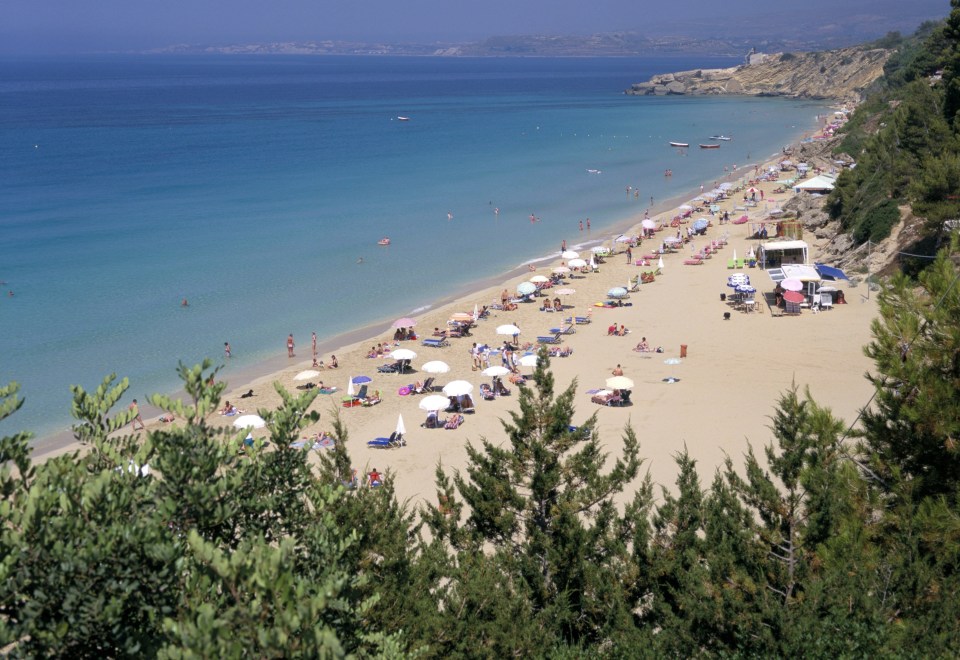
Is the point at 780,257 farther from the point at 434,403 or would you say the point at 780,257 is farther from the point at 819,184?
the point at 434,403

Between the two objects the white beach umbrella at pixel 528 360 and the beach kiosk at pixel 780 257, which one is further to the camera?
the beach kiosk at pixel 780 257

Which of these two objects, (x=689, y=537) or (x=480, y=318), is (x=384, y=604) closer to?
(x=689, y=537)

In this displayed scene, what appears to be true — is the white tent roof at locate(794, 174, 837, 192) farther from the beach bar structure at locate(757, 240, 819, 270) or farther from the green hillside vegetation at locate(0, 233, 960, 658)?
the green hillside vegetation at locate(0, 233, 960, 658)

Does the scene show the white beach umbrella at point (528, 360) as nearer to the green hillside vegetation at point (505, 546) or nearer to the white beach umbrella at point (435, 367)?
the white beach umbrella at point (435, 367)

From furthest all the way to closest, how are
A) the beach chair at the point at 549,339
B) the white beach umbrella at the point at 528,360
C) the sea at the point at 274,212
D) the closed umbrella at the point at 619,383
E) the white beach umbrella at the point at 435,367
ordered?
the sea at the point at 274,212, the beach chair at the point at 549,339, the white beach umbrella at the point at 435,367, the white beach umbrella at the point at 528,360, the closed umbrella at the point at 619,383

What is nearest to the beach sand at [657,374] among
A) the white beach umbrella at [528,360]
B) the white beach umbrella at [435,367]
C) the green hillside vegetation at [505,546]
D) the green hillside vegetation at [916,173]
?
the white beach umbrella at [435,367]

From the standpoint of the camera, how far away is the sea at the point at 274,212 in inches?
1048

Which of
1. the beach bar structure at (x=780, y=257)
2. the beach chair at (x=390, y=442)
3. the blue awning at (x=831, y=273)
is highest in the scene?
the blue awning at (x=831, y=273)

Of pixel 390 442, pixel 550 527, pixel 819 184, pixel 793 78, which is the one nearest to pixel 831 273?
pixel 819 184

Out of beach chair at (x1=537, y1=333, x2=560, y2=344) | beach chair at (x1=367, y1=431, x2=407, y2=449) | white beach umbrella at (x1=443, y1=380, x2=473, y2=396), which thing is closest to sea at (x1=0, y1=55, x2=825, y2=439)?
beach chair at (x1=537, y1=333, x2=560, y2=344)

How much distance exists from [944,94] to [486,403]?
2500 centimetres

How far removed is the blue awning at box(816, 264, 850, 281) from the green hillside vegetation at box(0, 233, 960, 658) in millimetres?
17980

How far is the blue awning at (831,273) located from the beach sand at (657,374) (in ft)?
1.51

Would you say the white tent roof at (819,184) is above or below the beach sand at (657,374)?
above
